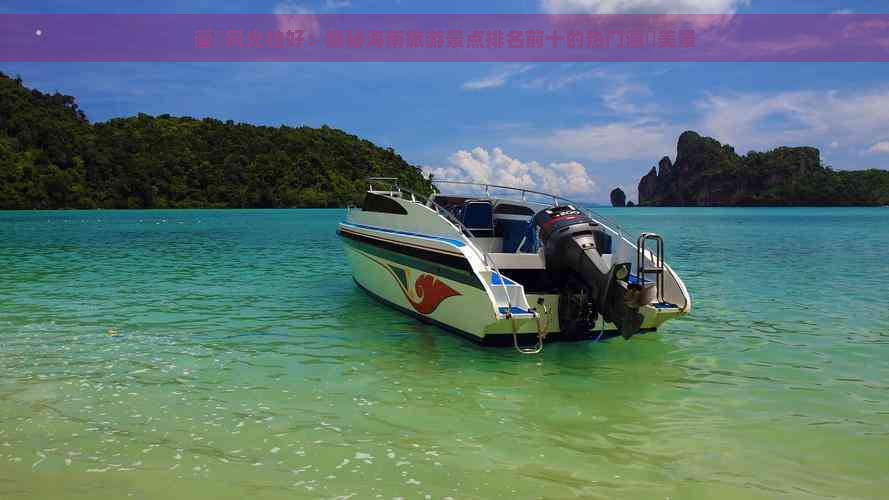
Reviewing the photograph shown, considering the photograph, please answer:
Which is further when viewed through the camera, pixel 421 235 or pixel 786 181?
pixel 786 181

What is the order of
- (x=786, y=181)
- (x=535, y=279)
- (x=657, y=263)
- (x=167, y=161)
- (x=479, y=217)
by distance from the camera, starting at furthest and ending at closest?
1. (x=786, y=181)
2. (x=167, y=161)
3. (x=479, y=217)
4. (x=535, y=279)
5. (x=657, y=263)

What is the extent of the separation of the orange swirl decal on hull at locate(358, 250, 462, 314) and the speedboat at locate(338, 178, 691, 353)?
17 millimetres

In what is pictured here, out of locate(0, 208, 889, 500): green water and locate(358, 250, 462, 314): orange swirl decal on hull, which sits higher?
locate(358, 250, 462, 314): orange swirl decal on hull

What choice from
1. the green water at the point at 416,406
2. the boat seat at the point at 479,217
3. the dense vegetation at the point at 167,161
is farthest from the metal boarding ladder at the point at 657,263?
the dense vegetation at the point at 167,161

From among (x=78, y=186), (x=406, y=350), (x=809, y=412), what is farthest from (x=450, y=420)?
(x=78, y=186)

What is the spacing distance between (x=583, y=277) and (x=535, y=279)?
4.07 feet

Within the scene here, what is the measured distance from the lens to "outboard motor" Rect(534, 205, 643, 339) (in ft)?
24.2

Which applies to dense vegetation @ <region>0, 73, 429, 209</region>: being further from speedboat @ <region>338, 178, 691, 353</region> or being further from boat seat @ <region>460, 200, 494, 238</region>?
speedboat @ <region>338, 178, 691, 353</region>

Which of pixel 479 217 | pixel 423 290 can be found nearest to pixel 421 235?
pixel 423 290

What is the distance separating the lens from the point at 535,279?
Result: 356 inches

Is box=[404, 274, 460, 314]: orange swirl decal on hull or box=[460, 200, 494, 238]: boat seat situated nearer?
box=[404, 274, 460, 314]: orange swirl decal on hull

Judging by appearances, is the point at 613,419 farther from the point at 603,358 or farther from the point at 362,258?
the point at 362,258

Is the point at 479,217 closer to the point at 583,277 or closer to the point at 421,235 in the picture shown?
the point at 421,235

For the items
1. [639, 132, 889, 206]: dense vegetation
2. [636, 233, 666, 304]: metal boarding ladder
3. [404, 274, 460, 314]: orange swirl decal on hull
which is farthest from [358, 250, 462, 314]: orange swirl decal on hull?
[639, 132, 889, 206]: dense vegetation
